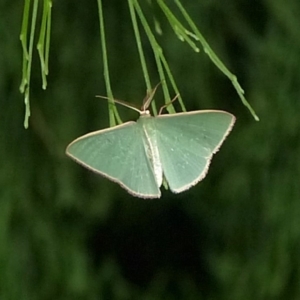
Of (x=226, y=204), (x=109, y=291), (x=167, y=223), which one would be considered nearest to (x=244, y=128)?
(x=226, y=204)

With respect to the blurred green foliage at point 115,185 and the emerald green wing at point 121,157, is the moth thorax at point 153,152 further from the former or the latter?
the blurred green foliage at point 115,185

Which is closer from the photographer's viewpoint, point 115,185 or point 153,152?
point 153,152

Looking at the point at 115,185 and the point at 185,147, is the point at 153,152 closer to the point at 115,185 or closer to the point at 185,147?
the point at 185,147

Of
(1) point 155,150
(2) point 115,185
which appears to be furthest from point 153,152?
(2) point 115,185

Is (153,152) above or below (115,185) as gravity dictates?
above

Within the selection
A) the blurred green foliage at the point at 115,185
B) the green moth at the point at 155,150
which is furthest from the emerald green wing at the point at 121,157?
the blurred green foliage at the point at 115,185

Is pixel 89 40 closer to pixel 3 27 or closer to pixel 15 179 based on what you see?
pixel 3 27
